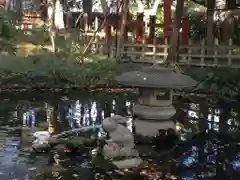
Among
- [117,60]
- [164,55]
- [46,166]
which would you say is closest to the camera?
[46,166]

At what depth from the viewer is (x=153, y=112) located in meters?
9.56

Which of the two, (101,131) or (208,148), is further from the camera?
(101,131)

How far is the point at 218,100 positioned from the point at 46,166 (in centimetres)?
877

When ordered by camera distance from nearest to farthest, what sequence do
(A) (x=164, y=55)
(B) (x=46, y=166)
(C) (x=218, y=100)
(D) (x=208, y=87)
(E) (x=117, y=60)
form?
1. (B) (x=46, y=166)
2. (C) (x=218, y=100)
3. (D) (x=208, y=87)
4. (E) (x=117, y=60)
5. (A) (x=164, y=55)

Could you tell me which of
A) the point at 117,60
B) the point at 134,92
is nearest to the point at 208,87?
the point at 134,92

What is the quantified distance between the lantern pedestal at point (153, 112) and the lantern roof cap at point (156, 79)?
420 millimetres

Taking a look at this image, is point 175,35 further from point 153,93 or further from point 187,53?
point 153,93

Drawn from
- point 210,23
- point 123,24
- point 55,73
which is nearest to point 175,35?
point 123,24

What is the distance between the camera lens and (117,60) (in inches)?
769

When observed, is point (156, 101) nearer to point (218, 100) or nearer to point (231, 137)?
point (231, 137)

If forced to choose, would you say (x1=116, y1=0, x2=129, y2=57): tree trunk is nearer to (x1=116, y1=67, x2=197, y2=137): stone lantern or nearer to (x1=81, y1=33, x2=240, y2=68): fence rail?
(x1=81, y1=33, x2=240, y2=68): fence rail

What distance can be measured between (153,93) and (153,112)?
404 millimetres

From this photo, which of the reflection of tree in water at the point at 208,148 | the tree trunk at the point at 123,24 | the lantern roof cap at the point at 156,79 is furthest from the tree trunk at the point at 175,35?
the lantern roof cap at the point at 156,79

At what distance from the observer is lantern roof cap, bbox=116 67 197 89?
30.0 ft
